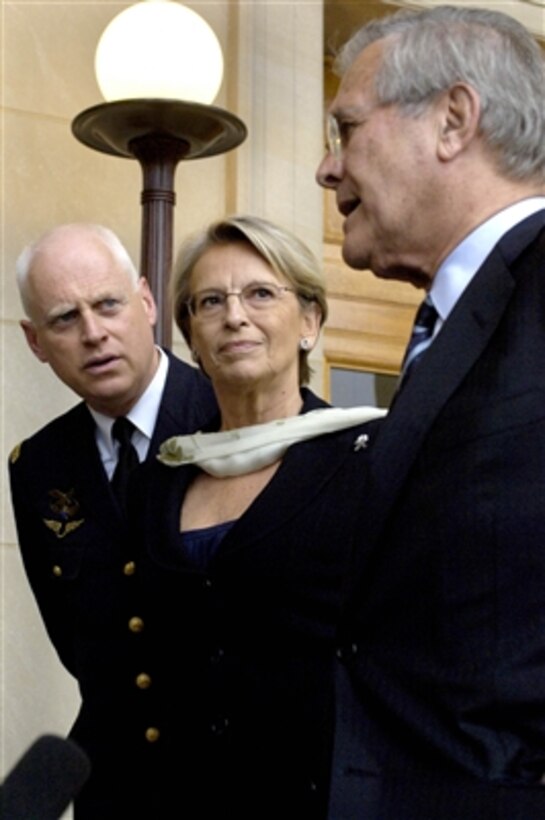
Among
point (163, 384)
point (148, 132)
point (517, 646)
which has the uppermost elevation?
point (148, 132)

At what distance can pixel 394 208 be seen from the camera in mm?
2365

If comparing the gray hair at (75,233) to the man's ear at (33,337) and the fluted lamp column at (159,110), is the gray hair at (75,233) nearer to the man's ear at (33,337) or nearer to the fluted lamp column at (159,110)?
the man's ear at (33,337)

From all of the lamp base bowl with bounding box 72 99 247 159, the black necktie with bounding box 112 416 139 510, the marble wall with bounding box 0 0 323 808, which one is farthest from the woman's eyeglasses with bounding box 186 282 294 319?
the marble wall with bounding box 0 0 323 808

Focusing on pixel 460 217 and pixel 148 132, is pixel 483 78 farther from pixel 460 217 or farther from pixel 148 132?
pixel 148 132

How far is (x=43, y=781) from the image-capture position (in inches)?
54.5

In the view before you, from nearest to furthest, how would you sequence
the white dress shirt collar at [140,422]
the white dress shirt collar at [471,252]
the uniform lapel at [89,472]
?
the white dress shirt collar at [471,252]
the uniform lapel at [89,472]
the white dress shirt collar at [140,422]

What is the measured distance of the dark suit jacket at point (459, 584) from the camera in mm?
2160

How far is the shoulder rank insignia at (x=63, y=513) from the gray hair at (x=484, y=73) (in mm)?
1385

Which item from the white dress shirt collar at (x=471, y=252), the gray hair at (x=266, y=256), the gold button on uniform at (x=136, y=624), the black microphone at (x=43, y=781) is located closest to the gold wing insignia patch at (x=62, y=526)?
the gold button on uniform at (x=136, y=624)

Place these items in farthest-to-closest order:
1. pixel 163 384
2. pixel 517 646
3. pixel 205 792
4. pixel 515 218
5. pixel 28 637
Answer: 1. pixel 28 637
2. pixel 163 384
3. pixel 205 792
4. pixel 515 218
5. pixel 517 646

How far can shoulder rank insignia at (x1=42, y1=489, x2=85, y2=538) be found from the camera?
3574 mm

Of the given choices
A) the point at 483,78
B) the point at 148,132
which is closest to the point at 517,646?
the point at 483,78

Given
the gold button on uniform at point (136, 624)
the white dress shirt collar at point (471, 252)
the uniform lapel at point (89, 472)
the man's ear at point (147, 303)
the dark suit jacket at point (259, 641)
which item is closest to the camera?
the white dress shirt collar at point (471, 252)

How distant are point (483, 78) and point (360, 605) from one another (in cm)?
65
